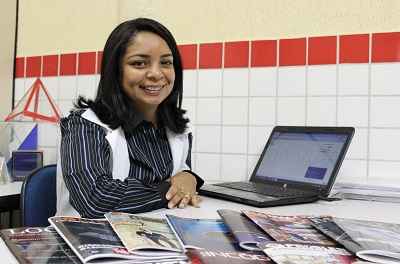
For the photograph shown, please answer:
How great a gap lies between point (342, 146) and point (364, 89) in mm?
321

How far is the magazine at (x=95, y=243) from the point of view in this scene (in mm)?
600

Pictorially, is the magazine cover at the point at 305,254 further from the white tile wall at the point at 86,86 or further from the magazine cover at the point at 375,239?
the white tile wall at the point at 86,86

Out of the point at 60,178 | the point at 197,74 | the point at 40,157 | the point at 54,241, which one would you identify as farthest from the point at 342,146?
the point at 40,157

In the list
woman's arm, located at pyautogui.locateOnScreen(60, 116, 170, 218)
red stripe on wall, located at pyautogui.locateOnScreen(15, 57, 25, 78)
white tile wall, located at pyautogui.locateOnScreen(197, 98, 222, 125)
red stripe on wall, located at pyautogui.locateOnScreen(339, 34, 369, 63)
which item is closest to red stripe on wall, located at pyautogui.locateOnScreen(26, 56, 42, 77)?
red stripe on wall, located at pyautogui.locateOnScreen(15, 57, 25, 78)

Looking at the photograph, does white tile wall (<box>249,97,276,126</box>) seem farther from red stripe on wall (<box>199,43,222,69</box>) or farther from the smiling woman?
the smiling woman

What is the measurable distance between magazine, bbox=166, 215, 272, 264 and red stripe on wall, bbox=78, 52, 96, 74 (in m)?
1.47

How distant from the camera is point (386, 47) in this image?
1.61 metres

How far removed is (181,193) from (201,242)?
47cm

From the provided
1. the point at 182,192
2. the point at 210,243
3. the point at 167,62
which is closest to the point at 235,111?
the point at 167,62

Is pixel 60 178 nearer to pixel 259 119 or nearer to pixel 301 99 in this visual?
pixel 259 119

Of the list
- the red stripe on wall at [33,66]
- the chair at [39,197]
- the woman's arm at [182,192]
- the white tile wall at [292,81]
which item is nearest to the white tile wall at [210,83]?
the white tile wall at [292,81]

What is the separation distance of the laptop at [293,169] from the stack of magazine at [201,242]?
41 centimetres

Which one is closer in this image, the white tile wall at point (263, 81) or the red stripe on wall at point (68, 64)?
the white tile wall at point (263, 81)

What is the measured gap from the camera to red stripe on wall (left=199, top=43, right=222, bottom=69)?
1.87 meters
